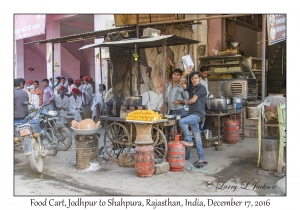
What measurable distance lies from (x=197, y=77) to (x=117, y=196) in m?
2.96

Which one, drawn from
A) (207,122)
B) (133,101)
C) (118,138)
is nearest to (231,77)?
(207,122)

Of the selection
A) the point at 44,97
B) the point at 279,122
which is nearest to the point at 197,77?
the point at 279,122

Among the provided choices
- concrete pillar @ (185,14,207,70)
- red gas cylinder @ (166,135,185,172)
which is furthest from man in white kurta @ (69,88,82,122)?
red gas cylinder @ (166,135,185,172)

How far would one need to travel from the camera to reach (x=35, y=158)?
6355mm

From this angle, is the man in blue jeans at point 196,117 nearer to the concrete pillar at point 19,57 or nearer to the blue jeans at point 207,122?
the blue jeans at point 207,122

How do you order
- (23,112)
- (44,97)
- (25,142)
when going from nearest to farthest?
(25,142) → (23,112) → (44,97)

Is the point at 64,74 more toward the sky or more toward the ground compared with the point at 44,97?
more toward the sky

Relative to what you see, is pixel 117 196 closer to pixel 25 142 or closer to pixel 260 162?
pixel 25 142

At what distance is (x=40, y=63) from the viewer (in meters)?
18.9

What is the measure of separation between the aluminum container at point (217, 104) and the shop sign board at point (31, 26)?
654 centimetres

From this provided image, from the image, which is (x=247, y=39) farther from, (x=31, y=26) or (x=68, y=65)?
(x=68, y=65)

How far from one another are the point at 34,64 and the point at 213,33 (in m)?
12.2

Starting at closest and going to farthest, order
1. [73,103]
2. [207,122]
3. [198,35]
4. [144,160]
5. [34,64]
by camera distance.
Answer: [144,160] → [207,122] → [198,35] → [73,103] → [34,64]

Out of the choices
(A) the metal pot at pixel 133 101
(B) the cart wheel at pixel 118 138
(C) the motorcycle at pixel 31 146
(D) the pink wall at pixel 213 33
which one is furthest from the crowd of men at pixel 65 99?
(D) the pink wall at pixel 213 33
